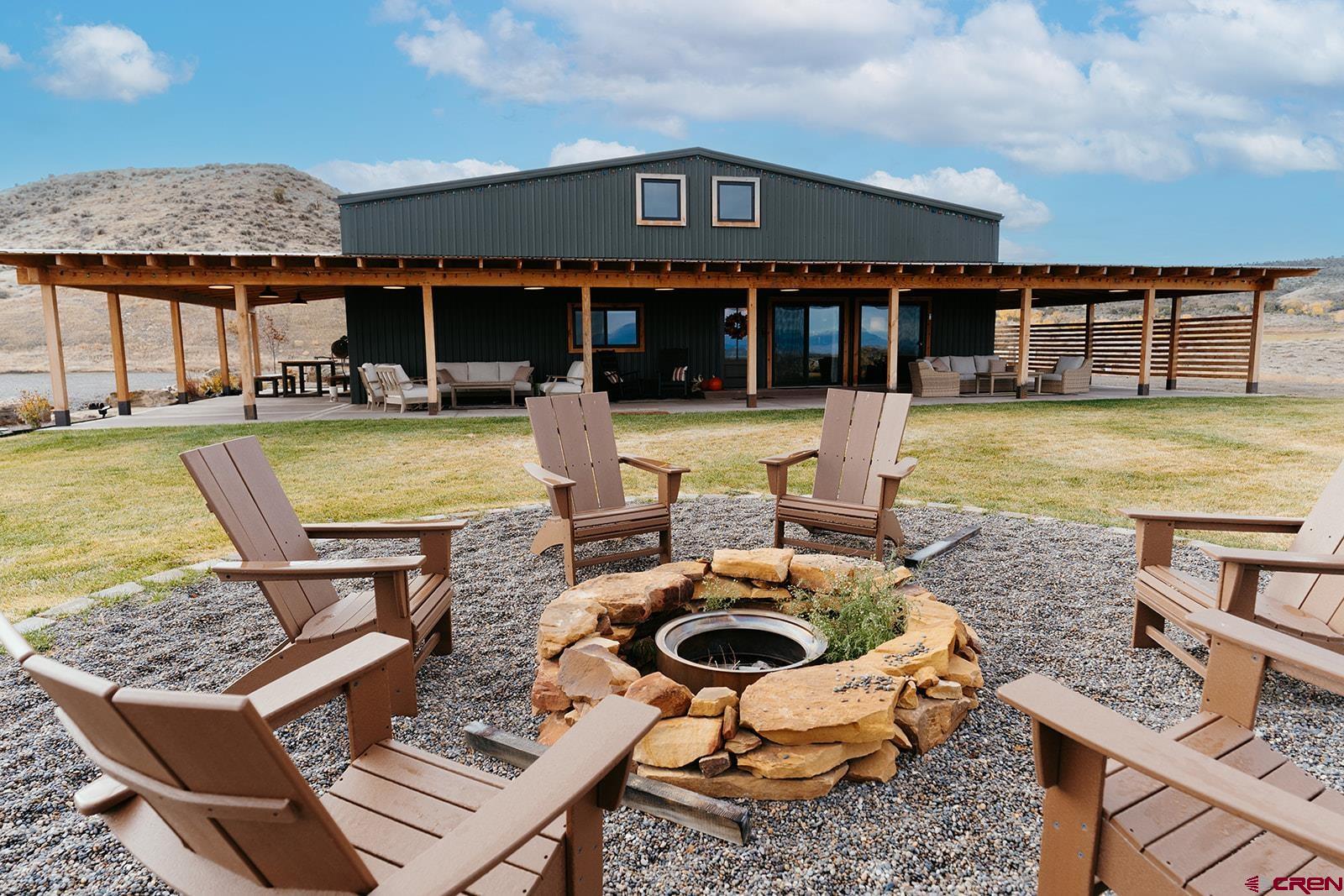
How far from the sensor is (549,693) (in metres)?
2.37

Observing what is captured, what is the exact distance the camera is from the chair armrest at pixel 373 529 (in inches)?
113

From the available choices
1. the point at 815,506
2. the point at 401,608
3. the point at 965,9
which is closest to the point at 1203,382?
the point at 815,506

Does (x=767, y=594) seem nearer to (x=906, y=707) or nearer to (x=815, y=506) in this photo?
(x=906, y=707)

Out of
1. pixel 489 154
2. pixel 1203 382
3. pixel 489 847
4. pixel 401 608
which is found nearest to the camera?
pixel 489 847

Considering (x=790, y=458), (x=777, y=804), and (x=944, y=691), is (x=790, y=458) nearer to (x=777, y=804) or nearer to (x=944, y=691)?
(x=944, y=691)

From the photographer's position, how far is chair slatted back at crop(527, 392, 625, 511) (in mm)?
4180

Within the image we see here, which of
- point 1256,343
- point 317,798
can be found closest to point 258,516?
point 317,798

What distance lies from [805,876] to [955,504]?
4.01 metres

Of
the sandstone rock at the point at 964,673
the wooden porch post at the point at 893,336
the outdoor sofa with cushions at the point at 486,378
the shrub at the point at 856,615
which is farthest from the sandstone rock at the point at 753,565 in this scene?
the wooden porch post at the point at 893,336

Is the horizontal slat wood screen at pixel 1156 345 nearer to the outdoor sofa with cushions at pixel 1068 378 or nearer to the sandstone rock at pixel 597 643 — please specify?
the outdoor sofa with cushions at pixel 1068 378

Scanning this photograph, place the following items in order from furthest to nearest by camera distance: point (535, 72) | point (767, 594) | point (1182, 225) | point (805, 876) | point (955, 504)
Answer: point (1182, 225) → point (535, 72) → point (955, 504) → point (767, 594) → point (805, 876)

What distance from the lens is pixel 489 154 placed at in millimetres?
141375

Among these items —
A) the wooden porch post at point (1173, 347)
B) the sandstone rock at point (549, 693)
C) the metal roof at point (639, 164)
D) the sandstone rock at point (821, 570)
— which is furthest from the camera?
the wooden porch post at point (1173, 347)

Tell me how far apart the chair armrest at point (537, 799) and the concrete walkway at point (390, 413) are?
10214 mm
